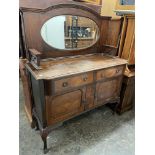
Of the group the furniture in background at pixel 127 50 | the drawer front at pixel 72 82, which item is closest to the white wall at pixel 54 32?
the drawer front at pixel 72 82

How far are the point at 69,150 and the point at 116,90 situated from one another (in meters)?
0.96

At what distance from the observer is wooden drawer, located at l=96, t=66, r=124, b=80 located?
5.24 ft

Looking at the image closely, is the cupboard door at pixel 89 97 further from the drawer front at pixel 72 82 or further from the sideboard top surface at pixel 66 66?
the sideboard top surface at pixel 66 66

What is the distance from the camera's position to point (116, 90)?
1935 mm

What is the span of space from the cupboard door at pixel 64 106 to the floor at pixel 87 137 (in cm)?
35

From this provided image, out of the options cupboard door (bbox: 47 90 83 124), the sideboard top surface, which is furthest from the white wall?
cupboard door (bbox: 47 90 83 124)

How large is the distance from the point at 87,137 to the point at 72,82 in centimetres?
80

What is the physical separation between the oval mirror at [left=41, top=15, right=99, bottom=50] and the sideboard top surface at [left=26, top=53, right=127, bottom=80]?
Result: 0.17 metres

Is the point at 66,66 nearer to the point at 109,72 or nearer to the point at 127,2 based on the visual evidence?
the point at 109,72

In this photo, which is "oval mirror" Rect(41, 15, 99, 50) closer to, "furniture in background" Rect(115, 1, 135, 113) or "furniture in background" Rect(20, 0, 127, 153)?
"furniture in background" Rect(20, 0, 127, 153)

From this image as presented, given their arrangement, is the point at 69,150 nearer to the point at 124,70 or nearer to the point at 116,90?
the point at 116,90

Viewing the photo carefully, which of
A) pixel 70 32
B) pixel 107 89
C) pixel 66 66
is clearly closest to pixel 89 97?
pixel 107 89
